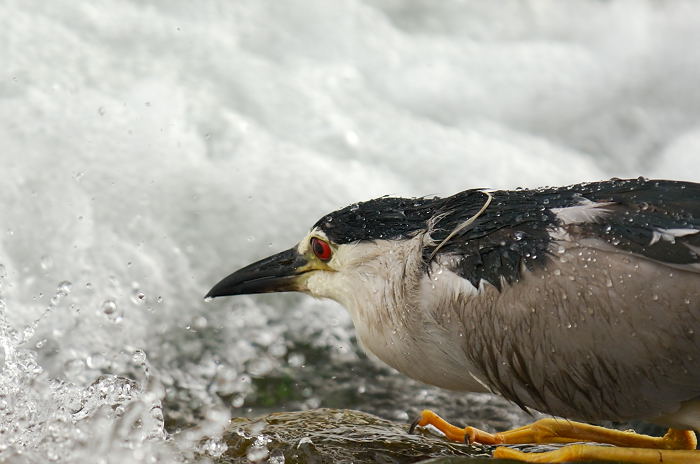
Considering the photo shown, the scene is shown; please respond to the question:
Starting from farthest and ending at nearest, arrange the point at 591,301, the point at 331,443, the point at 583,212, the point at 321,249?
the point at 321,249 < the point at 331,443 < the point at 583,212 < the point at 591,301

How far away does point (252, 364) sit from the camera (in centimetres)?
611

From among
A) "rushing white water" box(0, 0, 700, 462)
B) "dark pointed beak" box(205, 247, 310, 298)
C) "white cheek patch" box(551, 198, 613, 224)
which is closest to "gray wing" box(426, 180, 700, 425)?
"white cheek patch" box(551, 198, 613, 224)

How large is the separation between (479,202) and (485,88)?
265 inches

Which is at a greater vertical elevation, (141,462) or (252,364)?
(252,364)

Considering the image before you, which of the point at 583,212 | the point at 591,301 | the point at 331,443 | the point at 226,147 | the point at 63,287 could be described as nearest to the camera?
the point at 591,301

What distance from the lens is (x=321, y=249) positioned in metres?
4.07

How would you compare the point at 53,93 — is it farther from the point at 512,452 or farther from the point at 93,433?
the point at 512,452

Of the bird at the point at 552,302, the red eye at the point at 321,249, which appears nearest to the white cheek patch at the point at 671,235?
the bird at the point at 552,302

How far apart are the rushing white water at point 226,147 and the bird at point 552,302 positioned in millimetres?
981

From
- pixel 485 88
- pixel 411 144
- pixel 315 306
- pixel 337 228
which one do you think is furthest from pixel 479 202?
pixel 485 88

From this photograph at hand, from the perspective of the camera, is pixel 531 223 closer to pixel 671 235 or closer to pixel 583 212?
pixel 583 212

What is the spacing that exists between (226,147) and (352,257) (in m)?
4.60

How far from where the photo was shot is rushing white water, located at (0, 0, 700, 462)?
224 inches

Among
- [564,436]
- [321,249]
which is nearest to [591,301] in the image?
[564,436]
